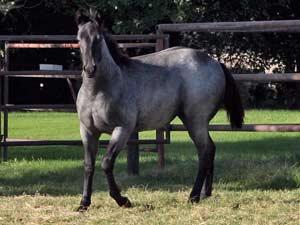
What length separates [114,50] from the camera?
739 centimetres

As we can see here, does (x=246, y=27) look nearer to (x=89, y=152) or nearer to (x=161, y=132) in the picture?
(x=161, y=132)

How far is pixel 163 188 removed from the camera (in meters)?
8.52

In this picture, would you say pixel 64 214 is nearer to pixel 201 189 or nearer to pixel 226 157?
pixel 201 189

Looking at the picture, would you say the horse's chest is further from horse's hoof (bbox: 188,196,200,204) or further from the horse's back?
horse's hoof (bbox: 188,196,200,204)

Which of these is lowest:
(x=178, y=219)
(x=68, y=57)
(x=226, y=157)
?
(x=68, y=57)

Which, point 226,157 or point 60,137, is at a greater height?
point 226,157

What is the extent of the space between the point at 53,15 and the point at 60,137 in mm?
10922

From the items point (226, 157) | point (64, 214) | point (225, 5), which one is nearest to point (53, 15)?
point (225, 5)

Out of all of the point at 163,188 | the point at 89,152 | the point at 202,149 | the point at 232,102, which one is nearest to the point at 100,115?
the point at 89,152

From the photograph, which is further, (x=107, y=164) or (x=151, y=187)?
(x=151, y=187)

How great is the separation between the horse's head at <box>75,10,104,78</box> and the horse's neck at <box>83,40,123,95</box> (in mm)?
179

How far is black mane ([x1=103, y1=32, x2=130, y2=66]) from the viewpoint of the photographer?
731 centimetres

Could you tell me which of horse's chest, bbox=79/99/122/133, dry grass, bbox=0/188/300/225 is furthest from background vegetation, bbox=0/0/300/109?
horse's chest, bbox=79/99/122/133

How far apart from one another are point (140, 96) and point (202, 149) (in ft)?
2.86
